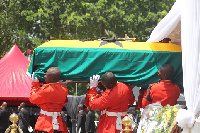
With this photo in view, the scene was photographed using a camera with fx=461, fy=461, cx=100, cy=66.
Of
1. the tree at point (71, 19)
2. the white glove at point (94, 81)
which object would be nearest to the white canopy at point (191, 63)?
the white glove at point (94, 81)

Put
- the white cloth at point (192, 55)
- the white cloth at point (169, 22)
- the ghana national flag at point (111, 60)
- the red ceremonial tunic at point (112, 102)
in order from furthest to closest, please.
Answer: the ghana national flag at point (111, 60) < the red ceremonial tunic at point (112, 102) < the white cloth at point (169, 22) < the white cloth at point (192, 55)

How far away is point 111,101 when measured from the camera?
7.40 meters

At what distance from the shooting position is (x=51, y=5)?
24359 mm

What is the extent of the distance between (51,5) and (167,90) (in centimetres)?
1789

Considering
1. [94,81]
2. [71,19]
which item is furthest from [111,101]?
[71,19]

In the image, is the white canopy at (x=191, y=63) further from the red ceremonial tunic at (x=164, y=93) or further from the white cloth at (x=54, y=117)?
the white cloth at (x=54, y=117)

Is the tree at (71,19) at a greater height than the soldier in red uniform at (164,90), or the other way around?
the tree at (71,19)

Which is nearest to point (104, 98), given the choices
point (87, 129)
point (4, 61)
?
point (87, 129)

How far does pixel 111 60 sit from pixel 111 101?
704 mm

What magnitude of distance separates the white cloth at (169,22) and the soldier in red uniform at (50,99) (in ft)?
5.73

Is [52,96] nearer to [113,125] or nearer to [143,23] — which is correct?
[113,125]

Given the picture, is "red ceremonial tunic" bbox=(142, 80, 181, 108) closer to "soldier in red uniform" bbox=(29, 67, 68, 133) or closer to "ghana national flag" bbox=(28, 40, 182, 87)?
"ghana national flag" bbox=(28, 40, 182, 87)

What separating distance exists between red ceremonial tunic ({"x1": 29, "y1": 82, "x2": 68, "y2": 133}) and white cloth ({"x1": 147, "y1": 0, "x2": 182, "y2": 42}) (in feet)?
5.98

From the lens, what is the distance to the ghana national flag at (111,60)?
7.62 meters
